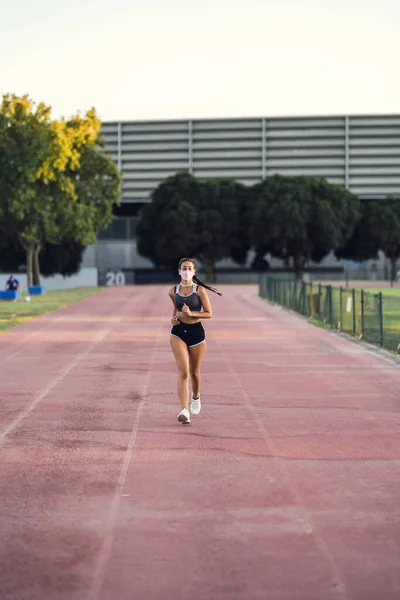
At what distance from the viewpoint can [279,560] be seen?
6.93 meters

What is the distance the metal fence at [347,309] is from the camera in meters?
28.4

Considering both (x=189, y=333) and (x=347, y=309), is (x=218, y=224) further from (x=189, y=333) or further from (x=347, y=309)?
(x=189, y=333)

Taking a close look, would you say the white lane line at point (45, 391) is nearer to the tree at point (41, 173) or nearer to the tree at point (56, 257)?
the tree at point (41, 173)

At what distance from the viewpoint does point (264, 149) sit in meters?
181

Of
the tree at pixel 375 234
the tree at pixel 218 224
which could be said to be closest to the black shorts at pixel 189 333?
the tree at pixel 218 224

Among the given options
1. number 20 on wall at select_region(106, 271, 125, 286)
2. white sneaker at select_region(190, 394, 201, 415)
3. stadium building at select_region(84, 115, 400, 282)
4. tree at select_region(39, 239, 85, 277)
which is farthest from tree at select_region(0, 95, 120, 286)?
stadium building at select_region(84, 115, 400, 282)

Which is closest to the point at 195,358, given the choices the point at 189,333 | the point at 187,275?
the point at 189,333

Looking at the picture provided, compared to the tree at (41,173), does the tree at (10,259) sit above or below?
below

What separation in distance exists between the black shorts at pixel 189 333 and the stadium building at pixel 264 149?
169881 millimetres

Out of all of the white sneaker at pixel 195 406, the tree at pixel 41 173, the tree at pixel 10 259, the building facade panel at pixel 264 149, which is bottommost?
the tree at pixel 10 259

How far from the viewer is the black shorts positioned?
13.0m

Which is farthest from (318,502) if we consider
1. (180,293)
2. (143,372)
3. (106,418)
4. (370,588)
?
(143,372)

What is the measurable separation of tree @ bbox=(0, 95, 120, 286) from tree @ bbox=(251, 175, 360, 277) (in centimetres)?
3600

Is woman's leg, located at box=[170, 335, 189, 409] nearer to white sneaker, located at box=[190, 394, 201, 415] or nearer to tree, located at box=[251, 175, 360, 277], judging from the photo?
white sneaker, located at box=[190, 394, 201, 415]
